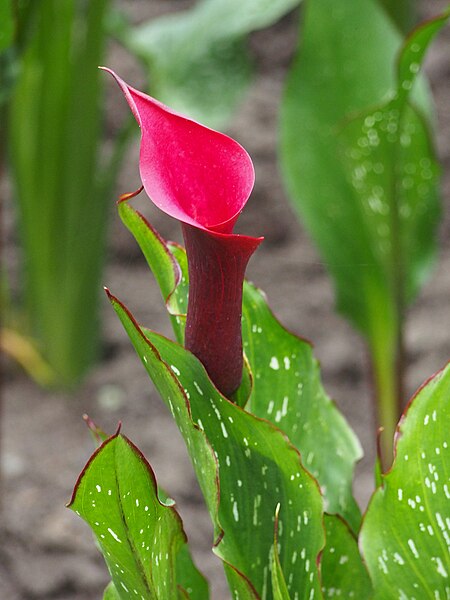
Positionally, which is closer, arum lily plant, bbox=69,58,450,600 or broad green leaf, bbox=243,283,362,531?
arum lily plant, bbox=69,58,450,600

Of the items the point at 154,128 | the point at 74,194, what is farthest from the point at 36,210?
the point at 154,128

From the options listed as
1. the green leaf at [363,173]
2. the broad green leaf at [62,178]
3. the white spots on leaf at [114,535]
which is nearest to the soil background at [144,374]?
the broad green leaf at [62,178]

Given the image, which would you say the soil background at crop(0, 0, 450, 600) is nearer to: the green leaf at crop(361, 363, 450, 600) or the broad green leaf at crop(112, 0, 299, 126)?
the broad green leaf at crop(112, 0, 299, 126)

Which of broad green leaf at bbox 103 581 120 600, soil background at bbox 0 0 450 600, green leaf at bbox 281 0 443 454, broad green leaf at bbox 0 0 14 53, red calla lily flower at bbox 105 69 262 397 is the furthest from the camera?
soil background at bbox 0 0 450 600

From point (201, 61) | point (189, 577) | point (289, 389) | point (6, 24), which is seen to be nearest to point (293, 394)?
point (289, 389)

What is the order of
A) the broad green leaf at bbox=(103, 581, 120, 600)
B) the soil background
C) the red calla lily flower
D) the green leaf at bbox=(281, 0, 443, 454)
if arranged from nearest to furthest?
the red calla lily flower, the broad green leaf at bbox=(103, 581, 120, 600), the green leaf at bbox=(281, 0, 443, 454), the soil background

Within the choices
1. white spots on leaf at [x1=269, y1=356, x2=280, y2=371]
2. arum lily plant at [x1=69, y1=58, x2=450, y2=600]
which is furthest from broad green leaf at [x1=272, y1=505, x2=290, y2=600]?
white spots on leaf at [x1=269, y1=356, x2=280, y2=371]

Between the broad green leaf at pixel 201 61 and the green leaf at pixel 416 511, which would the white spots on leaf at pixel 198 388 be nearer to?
the green leaf at pixel 416 511

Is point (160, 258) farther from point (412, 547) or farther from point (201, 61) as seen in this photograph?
point (201, 61)

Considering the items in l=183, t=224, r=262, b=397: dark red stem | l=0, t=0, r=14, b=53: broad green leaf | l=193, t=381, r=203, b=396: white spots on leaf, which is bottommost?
l=193, t=381, r=203, b=396: white spots on leaf
